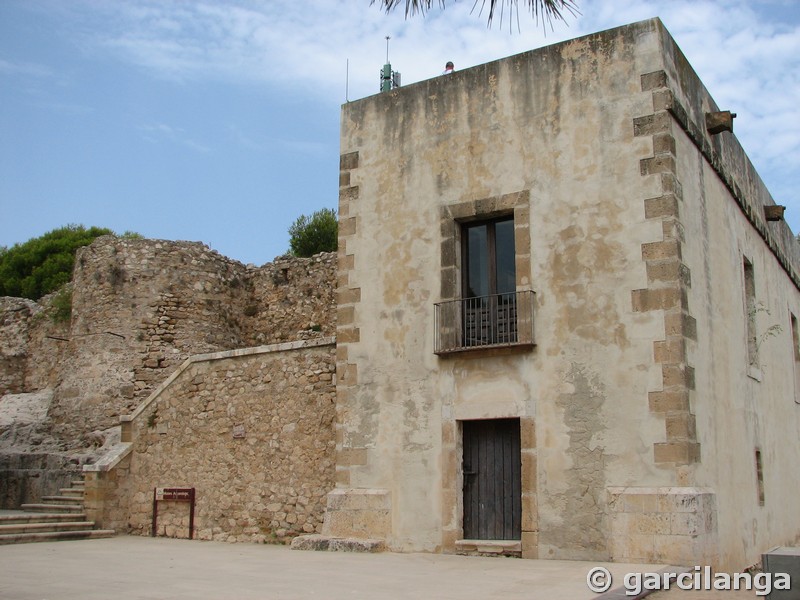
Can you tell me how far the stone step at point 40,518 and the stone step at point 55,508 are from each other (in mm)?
279

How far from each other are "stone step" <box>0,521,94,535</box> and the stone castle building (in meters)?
0.30

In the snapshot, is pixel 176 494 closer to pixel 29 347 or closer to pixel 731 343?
pixel 731 343

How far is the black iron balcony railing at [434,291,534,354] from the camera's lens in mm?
10133

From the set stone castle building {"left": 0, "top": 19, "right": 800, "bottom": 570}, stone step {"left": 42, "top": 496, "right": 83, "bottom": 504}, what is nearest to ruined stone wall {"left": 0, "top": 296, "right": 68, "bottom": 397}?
stone step {"left": 42, "top": 496, "right": 83, "bottom": 504}

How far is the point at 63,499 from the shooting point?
1459 centimetres

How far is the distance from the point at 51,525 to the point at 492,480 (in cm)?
687

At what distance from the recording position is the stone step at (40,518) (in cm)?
1295

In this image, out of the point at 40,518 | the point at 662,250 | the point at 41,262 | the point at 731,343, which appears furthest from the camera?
the point at 41,262

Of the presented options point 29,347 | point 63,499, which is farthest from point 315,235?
point 63,499

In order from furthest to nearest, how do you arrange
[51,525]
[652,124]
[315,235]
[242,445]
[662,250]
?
[315,235] → [51,525] → [242,445] → [652,124] → [662,250]

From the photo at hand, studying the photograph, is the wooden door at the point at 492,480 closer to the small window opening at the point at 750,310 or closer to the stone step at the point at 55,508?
the small window opening at the point at 750,310

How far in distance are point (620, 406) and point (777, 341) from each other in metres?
5.93

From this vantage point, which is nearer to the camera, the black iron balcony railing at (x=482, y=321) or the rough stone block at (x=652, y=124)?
the rough stone block at (x=652, y=124)

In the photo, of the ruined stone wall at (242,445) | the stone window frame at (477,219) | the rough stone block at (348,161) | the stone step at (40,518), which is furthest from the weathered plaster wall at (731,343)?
the stone step at (40,518)
